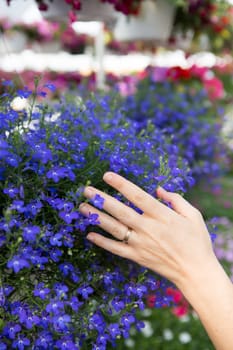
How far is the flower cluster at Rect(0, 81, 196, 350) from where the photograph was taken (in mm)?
1003

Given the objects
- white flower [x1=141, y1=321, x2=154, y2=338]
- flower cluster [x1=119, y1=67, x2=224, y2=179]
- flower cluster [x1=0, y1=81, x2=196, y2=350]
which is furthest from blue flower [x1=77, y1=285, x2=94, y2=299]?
flower cluster [x1=119, y1=67, x2=224, y2=179]

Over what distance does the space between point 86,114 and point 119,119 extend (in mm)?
203

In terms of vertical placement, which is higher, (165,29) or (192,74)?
(165,29)

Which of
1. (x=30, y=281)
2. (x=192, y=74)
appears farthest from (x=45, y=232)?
(x=192, y=74)

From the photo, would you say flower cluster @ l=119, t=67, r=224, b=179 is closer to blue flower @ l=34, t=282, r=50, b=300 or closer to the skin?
the skin

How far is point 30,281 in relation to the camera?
42.0 inches

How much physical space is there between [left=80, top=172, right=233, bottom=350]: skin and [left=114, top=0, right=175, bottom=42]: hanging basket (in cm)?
217

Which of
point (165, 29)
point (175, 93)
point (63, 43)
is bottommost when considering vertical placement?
point (63, 43)

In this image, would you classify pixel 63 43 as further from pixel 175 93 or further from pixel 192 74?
pixel 175 93

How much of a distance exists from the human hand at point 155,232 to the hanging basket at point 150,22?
2.17m

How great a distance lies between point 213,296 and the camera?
3.51 feet

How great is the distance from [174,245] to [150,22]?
7.67 ft

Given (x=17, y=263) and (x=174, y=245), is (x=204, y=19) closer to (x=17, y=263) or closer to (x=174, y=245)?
(x=174, y=245)

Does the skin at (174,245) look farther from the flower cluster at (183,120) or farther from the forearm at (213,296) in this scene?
the flower cluster at (183,120)
